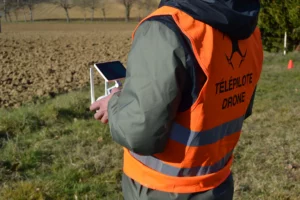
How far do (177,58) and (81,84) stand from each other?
9.92 metres

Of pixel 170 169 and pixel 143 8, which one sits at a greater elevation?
pixel 170 169

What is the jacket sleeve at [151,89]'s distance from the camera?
1.66 m

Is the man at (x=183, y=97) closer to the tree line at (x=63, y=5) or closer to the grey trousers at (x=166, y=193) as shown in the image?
the grey trousers at (x=166, y=193)

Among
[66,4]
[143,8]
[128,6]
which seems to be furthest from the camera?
[66,4]

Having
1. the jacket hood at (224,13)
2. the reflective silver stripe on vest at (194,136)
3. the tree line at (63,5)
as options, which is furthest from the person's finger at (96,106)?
the tree line at (63,5)

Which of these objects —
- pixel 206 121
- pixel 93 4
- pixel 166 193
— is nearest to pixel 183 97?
pixel 206 121

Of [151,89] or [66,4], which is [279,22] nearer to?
[151,89]

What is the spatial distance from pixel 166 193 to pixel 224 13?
79cm

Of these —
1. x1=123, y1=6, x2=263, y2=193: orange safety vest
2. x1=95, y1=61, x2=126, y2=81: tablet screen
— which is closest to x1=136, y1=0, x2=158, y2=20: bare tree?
x1=95, y1=61, x2=126, y2=81: tablet screen

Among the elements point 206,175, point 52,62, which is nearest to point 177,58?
point 206,175

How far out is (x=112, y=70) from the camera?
231 centimetres

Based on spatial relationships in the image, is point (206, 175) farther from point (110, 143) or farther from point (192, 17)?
point (110, 143)

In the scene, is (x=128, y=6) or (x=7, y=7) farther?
(x=7, y=7)

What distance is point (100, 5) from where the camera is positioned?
85188 millimetres
